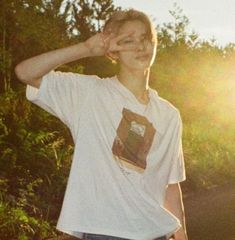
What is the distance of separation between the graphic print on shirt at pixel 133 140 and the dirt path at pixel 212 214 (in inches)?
241

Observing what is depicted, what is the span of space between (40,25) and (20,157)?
947 centimetres

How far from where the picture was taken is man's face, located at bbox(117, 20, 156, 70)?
2.44m

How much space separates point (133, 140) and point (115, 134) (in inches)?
4.5

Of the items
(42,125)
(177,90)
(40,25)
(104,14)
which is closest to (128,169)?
(42,125)

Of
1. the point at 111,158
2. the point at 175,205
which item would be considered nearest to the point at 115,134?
the point at 111,158

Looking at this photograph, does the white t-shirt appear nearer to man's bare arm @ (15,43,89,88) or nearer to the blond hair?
man's bare arm @ (15,43,89,88)

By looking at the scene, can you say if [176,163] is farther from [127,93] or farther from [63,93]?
[63,93]

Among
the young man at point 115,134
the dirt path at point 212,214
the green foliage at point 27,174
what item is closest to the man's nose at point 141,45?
the young man at point 115,134

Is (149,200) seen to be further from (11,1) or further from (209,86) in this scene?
(209,86)

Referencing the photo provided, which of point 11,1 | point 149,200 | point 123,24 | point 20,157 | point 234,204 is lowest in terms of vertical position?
point 234,204

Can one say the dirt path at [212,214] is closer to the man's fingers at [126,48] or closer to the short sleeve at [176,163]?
the short sleeve at [176,163]

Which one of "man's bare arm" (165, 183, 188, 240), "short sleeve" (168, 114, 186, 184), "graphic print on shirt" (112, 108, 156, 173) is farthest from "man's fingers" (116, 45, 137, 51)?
"man's bare arm" (165, 183, 188, 240)

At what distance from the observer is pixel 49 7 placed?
66.3ft

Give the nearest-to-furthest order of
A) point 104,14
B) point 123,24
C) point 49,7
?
1. point 123,24
2. point 49,7
3. point 104,14
